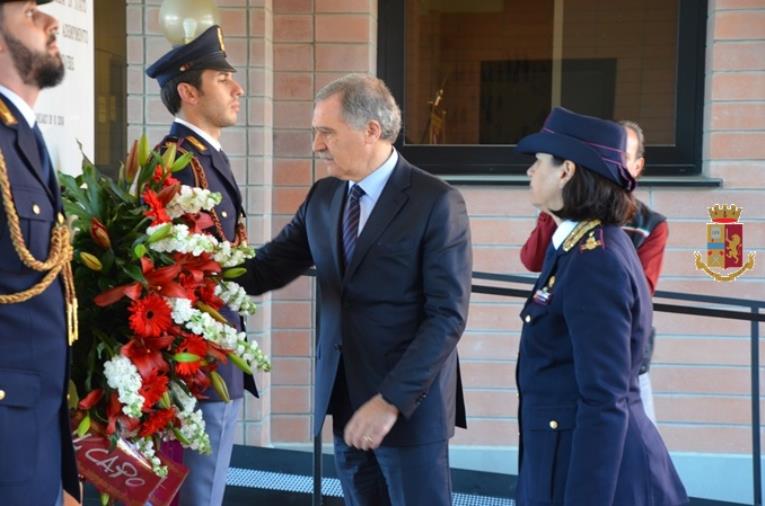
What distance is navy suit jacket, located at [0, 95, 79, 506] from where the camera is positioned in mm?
1957

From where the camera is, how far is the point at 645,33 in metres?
5.55

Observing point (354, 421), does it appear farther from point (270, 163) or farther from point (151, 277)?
point (270, 163)

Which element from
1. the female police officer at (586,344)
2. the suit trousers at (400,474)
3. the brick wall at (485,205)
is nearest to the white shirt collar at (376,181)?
the female police officer at (586,344)

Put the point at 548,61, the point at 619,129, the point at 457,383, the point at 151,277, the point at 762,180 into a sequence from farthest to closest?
the point at 548,61 → the point at 762,180 → the point at 457,383 → the point at 619,129 → the point at 151,277

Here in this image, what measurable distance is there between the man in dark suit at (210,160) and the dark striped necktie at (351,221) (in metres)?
0.39

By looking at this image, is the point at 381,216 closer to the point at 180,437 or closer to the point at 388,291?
the point at 388,291

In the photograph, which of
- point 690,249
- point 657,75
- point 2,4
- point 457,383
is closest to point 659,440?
point 457,383

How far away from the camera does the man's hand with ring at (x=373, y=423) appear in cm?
265

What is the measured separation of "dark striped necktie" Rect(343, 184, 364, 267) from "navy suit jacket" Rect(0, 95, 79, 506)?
0.93 meters

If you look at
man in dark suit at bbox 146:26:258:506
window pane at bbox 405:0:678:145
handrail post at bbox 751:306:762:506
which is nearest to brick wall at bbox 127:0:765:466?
window pane at bbox 405:0:678:145

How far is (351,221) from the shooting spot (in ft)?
9.48

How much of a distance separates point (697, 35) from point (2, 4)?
13.8 ft

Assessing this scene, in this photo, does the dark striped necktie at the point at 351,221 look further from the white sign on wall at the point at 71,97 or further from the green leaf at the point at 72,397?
the green leaf at the point at 72,397

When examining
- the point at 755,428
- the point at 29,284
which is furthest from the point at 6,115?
the point at 755,428
